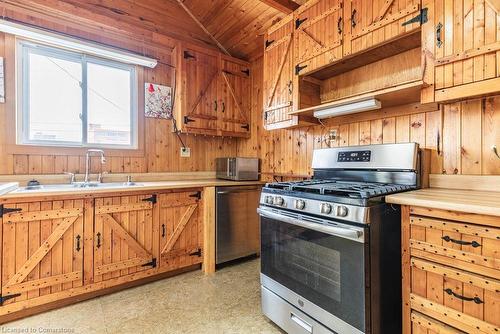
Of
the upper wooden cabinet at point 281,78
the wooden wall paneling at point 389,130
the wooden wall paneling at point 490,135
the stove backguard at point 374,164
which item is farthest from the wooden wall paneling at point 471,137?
the upper wooden cabinet at point 281,78

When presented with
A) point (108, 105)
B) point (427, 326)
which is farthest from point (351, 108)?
point (108, 105)

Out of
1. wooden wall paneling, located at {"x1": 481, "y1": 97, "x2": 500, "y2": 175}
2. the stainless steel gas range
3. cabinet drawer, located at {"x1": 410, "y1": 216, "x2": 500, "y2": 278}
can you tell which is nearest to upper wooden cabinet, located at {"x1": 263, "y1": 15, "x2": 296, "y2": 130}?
the stainless steel gas range

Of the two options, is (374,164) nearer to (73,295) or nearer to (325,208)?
(325,208)

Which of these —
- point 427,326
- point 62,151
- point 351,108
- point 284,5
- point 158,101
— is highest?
point 284,5

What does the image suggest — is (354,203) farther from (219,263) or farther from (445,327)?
(219,263)

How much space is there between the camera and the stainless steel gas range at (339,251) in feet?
4.50

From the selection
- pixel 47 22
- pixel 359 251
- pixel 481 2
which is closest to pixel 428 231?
pixel 359 251

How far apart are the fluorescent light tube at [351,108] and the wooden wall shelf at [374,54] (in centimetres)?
40

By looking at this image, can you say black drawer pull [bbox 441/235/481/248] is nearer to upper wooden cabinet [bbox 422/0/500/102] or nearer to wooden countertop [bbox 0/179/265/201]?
upper wooden cabinet [bbox 422/0/500/102]

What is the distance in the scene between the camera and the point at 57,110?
2682mm

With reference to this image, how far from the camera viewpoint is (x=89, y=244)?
87.1 inches

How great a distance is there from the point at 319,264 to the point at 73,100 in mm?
2881

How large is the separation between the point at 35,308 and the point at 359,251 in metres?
2.43

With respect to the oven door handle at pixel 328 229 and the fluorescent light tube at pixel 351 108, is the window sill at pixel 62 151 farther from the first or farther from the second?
the fluorescent light tube at pixel 351 108
